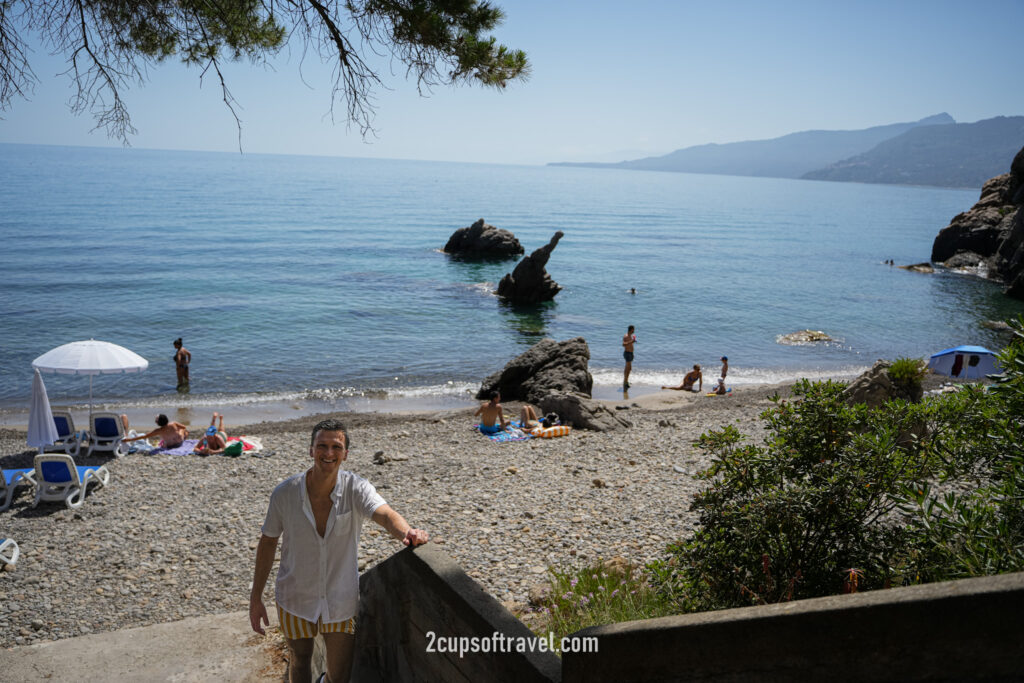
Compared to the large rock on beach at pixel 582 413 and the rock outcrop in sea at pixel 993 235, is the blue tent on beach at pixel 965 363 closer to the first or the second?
the large rock on beach at pixel 582 413

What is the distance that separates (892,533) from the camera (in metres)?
3.86

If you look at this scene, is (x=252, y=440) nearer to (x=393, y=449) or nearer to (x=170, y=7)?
(x=393, y=449)

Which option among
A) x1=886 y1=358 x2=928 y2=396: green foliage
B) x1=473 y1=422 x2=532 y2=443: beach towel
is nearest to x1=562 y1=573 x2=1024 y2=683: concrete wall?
x1=473 y1=422 x2=532 y2=443: beach towel

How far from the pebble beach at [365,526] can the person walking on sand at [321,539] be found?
977 millimetres

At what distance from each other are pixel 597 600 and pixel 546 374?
12.5 metres

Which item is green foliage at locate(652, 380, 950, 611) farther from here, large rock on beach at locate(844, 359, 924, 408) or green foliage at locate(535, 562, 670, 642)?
large rock on beach at locate(844, 359, 924, 408)

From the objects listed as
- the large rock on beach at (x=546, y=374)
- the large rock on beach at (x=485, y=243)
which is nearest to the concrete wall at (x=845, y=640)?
the large rock on beach at (x=546, y=374)

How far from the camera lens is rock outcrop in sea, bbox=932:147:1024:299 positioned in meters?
44.8

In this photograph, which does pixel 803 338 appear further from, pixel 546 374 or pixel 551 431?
pixel 551 431

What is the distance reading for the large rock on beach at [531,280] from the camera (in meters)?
34.8

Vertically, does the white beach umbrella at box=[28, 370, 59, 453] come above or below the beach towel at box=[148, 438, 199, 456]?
above

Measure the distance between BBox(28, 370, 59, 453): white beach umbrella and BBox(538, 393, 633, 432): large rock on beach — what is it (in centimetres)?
921

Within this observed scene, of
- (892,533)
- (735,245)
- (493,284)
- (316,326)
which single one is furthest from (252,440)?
(735,245)

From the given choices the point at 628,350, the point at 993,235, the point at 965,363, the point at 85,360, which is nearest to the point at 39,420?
the point at 85,360
